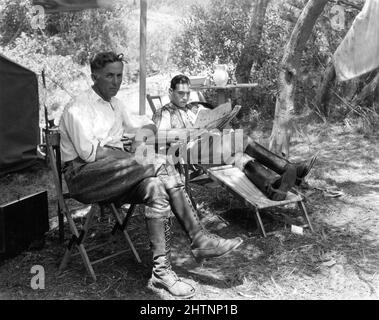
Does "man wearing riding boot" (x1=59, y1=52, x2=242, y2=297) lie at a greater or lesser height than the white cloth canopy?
lesser

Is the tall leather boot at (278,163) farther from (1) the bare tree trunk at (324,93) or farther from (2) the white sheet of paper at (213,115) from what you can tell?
(1) the bare tree trunk at (324,93)

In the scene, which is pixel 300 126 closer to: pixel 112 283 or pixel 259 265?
pixel 259 265

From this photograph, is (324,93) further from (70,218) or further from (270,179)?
(70,218)

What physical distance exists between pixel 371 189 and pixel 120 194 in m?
2.90

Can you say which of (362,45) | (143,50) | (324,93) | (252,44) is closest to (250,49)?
(252,44)

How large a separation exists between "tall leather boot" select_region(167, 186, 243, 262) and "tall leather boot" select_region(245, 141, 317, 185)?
1.19 meters

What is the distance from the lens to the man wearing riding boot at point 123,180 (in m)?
3.07

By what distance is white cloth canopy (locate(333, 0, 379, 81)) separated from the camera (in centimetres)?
301

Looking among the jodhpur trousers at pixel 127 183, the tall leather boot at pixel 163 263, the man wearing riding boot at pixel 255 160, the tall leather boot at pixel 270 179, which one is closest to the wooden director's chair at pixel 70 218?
the jodhpur trousers at pixel 127 183

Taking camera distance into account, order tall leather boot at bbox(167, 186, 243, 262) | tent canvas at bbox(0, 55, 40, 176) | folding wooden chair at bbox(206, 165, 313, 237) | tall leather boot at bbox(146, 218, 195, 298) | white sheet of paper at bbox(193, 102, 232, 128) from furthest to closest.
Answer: tent canvas at bbox(0, 55, 40, 176), folding wooden chair at bbox(206, 165, 313, 237), white sheet of paper at bbox(193, 102, 232, 128), tall leather boot at bbox(167, 186, 243, 262), tall leather boot at bbox(146, 218, 195, 298)

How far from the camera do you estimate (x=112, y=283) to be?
10.7ft

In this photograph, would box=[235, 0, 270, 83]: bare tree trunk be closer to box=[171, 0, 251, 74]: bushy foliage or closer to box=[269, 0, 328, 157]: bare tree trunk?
box=[171, 0, 251, 74]: bushy foliage

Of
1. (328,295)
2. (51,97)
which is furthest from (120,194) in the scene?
(51,97)

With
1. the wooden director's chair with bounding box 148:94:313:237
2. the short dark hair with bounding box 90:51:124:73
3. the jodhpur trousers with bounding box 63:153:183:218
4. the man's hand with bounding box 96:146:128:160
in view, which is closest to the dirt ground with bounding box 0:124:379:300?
the wooden director's chair with bounding box 148:94:313:237
